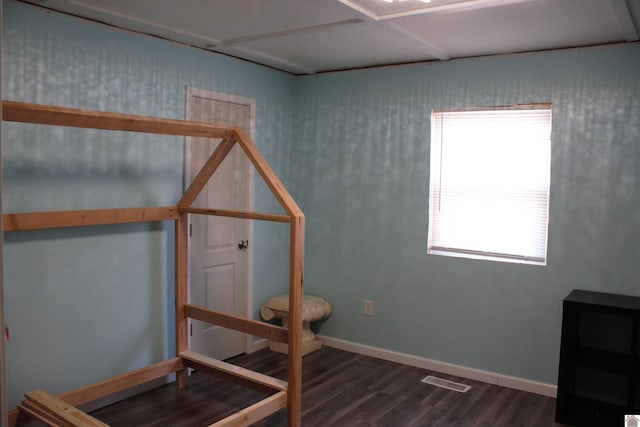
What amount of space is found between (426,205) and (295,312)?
1.58 metres

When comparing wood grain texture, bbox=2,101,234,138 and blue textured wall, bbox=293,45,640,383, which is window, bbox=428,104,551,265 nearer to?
blue textured wall, bbox=293,45,640,383

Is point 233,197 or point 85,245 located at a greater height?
point 233,197

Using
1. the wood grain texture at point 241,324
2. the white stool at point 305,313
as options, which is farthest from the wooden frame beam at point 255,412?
→ the white stool at point 305,313

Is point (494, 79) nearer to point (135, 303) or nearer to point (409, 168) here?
point (409, 168)

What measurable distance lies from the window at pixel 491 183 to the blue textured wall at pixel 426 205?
96mm

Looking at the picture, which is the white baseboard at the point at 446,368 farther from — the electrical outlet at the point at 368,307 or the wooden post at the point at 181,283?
the wooden post at the point at 181,283

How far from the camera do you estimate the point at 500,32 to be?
10.2ft

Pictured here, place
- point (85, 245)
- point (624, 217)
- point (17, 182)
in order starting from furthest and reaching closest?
point (624, 217), point (85, 245), point (17, 182)

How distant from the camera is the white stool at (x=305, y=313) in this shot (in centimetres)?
426

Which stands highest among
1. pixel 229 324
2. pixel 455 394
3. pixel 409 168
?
pixel 409 168

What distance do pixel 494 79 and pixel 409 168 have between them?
84 centimetres

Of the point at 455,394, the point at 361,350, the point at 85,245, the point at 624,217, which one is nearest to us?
the point at 85,245

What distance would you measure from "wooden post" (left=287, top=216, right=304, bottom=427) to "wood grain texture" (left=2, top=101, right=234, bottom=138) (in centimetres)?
74

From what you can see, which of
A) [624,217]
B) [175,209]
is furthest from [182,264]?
[624,217]
